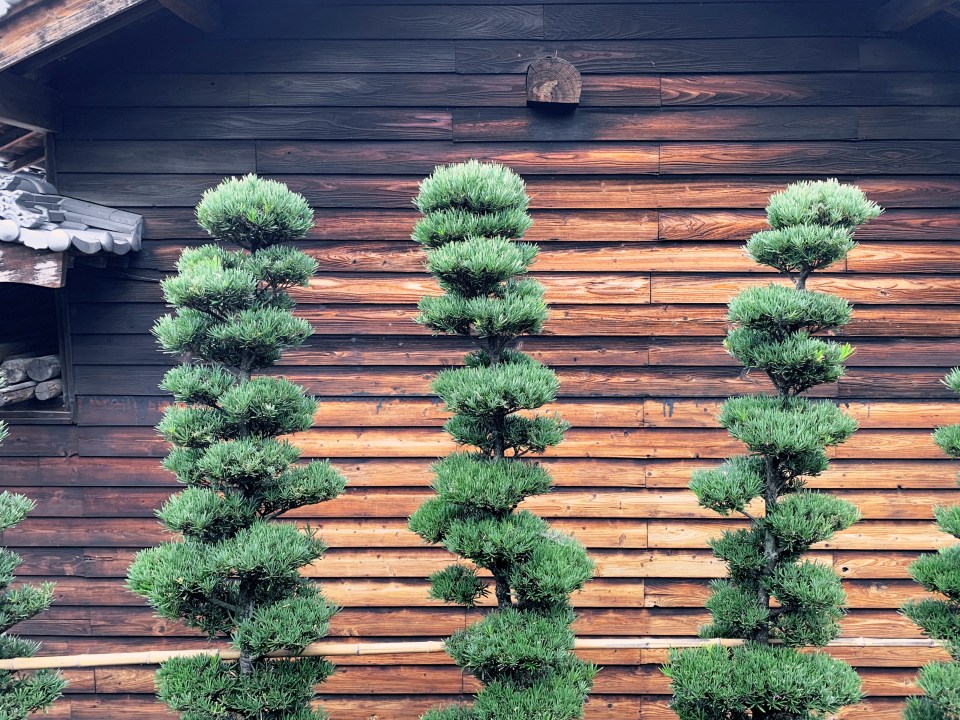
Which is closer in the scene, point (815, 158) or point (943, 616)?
point (943, 616)

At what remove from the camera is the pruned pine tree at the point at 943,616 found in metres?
2.37

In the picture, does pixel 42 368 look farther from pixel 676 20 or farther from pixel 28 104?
pixel 676 20

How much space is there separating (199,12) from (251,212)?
5.13 feet

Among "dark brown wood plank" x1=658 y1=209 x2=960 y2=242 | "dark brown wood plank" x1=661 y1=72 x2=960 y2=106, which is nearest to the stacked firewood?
"dark brown wood plank" x1=658 y1=209 x2=960 y2=242

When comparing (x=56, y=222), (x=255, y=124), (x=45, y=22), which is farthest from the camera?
(x=255, y=124)

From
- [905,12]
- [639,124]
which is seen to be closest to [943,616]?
[639,124]

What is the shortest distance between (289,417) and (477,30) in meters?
2.61

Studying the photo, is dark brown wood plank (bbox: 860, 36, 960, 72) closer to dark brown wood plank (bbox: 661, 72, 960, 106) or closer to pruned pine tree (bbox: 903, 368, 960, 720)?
dark brown wood plank (bbox: 661, 72, 960, 106)

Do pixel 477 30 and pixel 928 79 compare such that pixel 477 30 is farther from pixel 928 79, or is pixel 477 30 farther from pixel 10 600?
pixel 10 600

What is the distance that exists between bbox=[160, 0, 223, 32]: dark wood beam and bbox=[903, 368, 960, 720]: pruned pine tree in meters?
4.29

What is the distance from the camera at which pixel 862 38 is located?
357 cm

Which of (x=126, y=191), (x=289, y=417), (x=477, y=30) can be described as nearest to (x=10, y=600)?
(x=289, y=417)

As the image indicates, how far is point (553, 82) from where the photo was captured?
3539 millimetres

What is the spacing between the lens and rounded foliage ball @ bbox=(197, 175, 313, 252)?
8.79ft
